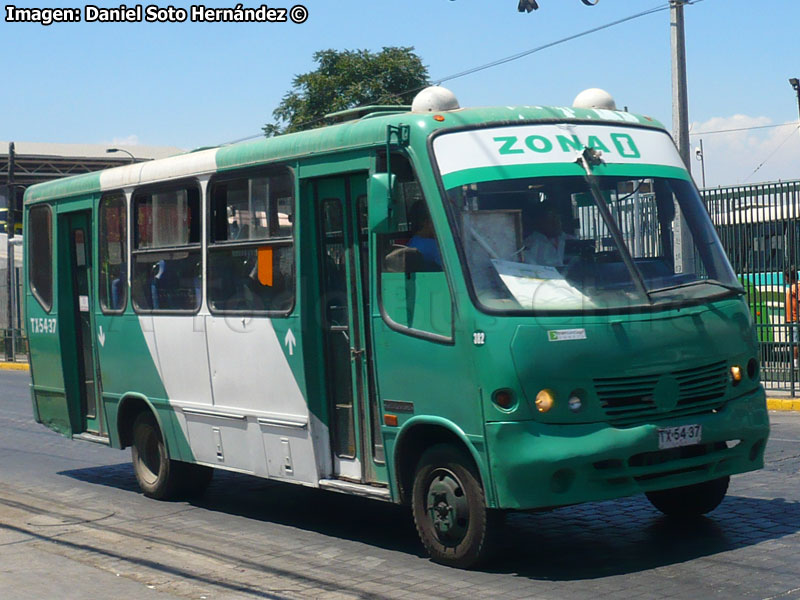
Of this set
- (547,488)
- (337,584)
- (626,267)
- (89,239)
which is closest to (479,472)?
(547,488)

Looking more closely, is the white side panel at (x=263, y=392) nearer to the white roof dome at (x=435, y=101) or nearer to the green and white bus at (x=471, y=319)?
the green and white bus at (x=471, y=319)

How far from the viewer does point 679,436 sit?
7.25 m

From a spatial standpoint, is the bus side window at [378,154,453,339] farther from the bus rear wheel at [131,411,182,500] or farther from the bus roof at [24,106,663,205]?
the bus rear wheel at [131,411,182,500]

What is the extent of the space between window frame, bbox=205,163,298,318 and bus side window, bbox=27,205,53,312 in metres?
3.23

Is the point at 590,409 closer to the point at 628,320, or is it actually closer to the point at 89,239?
the point at 628,320

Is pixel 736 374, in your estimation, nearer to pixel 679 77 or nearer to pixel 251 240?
pixel 251 240

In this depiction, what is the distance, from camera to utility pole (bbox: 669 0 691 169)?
19203mm

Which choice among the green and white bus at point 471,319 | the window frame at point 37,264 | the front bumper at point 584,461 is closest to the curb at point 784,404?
the green and white bus at point 471,319

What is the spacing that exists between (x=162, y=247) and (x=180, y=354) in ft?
3.28

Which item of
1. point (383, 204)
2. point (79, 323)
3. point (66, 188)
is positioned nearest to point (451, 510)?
point (383, 204)

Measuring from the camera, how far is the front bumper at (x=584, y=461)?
6887mm

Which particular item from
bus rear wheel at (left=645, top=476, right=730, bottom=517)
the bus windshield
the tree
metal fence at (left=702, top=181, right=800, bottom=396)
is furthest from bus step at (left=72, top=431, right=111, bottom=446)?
the tree

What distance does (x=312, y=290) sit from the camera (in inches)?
340

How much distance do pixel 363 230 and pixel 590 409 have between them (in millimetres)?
2091
